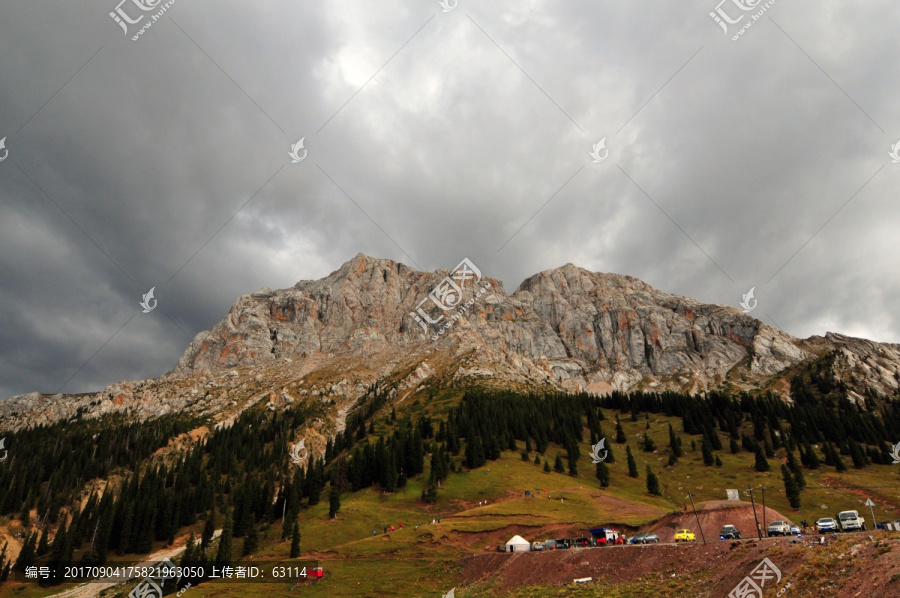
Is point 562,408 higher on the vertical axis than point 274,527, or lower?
higher

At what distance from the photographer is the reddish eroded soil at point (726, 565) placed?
803 inches

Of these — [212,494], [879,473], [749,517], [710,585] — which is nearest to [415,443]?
[212,494]

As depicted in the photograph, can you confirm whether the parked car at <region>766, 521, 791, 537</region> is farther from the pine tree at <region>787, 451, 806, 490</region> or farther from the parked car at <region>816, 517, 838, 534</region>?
the pine tree at <region>787, 451, 806, 490</region>

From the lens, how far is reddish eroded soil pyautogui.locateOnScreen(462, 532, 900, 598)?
20.4 meters

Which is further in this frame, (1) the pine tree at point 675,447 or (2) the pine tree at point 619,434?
(2) the pine tree at point 619,434

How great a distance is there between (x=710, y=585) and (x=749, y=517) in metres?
41.5

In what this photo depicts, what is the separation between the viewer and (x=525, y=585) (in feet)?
141

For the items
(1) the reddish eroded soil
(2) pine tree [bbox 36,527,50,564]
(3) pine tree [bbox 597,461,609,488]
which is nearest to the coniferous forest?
(3) pine tree [bbox 597,461,609,488]

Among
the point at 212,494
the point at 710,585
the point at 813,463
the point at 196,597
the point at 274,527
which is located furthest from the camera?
the point at 212,494

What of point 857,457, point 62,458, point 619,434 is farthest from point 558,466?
point 62,458

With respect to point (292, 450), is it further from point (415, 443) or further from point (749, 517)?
point (749, 517)

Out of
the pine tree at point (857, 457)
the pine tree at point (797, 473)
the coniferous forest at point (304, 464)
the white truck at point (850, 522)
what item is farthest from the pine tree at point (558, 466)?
the pine tree at point (857, 457)

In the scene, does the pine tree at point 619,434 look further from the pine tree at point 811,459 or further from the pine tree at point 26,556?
the pine tree at point 26,556

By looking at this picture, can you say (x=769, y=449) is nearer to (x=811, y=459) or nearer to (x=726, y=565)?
(x=811, y=459)
